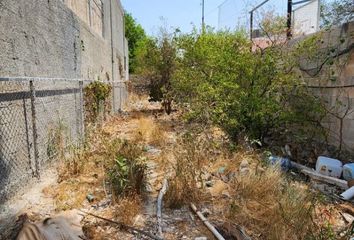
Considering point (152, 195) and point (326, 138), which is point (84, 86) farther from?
point (326, 138)

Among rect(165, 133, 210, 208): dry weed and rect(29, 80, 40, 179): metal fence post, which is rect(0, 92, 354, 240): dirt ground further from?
rect(29, 80, 40, 179): metal fence post

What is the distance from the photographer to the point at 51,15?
15.2ft

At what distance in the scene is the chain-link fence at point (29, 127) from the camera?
10.7ft

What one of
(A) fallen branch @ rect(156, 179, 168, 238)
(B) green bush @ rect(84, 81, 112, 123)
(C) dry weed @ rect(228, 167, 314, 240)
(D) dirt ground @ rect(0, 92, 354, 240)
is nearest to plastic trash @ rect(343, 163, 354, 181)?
(D) dirt ground @ rect(0, 92, 354, 240)

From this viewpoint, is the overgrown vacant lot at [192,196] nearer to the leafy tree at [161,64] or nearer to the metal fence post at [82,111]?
the metal fence post at [82,111]

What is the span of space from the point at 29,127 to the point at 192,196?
7.11ft

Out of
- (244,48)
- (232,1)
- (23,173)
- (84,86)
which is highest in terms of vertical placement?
(232,1)

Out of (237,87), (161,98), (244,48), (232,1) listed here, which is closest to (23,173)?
(237,87)

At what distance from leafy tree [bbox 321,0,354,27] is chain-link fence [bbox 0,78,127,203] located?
4.98 metres

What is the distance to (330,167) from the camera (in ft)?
16.6

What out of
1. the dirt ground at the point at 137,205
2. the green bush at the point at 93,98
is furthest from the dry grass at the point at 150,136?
the dirt ground at the point at 137,205

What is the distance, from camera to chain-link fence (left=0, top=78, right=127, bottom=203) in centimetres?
326

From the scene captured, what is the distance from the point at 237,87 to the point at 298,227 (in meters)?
3.52

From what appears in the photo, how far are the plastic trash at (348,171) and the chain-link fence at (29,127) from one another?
4.48 m
